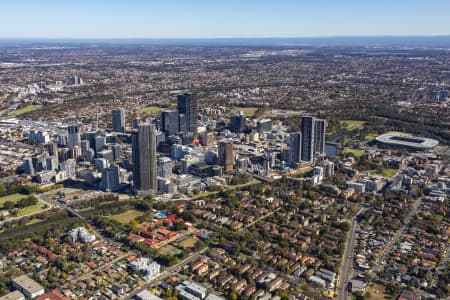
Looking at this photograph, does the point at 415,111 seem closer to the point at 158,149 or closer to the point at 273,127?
the point at 273,127

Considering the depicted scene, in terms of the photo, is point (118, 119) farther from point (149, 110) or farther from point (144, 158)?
point (144, 158)

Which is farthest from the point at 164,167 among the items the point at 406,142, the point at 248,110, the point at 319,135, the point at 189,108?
the point at 248,110

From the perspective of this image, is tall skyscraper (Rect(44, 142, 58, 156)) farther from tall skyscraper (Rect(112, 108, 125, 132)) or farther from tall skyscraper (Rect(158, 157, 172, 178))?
tall skyscraper (Rect(112, 108, 125, 132))

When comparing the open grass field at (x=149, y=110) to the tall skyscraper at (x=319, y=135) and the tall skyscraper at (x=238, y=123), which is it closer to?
the tall skyscraper at (x=238, y=123)

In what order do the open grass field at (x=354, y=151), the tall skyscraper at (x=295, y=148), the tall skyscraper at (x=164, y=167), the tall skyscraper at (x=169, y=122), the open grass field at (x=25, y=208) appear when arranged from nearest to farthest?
1. the open grass field at (x=25, y=208)
2. the tall skyscraper at (x=164, y=167)
3. the tall skyscraper at (x=295, y=148)
4. the open grass field at (x=354, y=151)
5. the tall skyscraper at (x=169, y=122)

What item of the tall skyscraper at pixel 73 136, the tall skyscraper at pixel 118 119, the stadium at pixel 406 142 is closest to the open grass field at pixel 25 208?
the tall skyscraper at pixel 73 136

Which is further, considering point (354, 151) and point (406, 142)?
point (406, 142)

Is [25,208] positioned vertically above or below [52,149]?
below
